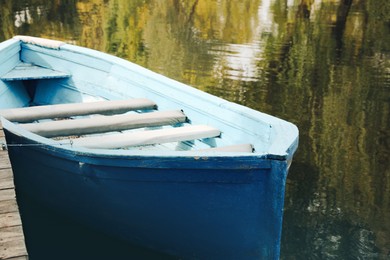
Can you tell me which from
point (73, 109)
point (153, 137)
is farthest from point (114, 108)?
point (153, 137)

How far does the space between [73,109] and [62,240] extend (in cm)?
101

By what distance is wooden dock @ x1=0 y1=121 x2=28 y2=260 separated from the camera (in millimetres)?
2627

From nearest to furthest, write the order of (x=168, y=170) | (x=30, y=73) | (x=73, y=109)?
(x=168, y=170) < (x=73, y=109) < (x=30, y=73)

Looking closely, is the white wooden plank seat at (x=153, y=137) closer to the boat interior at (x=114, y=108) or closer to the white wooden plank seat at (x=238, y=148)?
the boat interior at (x=114, y=108)

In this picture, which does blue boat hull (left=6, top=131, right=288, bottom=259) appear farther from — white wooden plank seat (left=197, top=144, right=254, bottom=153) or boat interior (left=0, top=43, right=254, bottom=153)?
white wooden plank seat (left=197, top=144, right=254, bottom=153)

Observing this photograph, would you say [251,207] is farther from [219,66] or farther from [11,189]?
[219,66]

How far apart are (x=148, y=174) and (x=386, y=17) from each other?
13246mm

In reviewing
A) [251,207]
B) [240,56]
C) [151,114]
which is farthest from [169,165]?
[240,56]

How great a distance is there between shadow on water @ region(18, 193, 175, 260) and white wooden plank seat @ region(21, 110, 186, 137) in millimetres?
548

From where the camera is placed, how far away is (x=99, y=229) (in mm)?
3816

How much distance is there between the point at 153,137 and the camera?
3.96m

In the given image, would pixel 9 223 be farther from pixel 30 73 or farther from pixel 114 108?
pixel 30 73

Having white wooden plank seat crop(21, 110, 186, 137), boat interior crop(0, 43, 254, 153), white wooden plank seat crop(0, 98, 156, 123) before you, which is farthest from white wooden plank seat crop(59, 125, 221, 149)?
white wooden plank seat crop(0, 98, 156, 123)

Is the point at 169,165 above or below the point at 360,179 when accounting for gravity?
above
